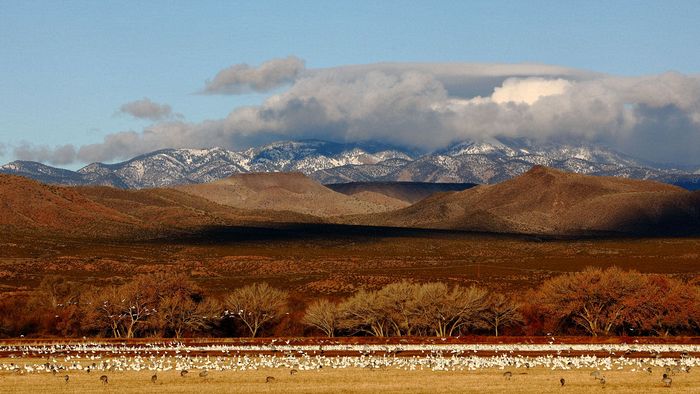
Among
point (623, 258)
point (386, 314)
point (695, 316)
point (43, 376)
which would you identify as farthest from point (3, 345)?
point (623, 258)

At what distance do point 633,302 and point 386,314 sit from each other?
69.6 ft

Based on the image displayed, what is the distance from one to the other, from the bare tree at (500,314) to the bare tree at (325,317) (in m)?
12.9

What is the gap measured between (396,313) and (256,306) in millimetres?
12629

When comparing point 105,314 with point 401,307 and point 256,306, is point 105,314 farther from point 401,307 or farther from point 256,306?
point 401,307

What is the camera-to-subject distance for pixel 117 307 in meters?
86.2

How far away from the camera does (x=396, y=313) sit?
87.0 metres

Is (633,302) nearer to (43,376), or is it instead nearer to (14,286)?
(43,376)

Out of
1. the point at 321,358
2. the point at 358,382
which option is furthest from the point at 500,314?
the point at 358,382

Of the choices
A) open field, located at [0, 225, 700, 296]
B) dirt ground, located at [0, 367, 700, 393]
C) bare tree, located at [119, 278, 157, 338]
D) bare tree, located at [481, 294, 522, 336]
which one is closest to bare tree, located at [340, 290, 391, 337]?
bare tree, located at [481, 294, 522, 336]

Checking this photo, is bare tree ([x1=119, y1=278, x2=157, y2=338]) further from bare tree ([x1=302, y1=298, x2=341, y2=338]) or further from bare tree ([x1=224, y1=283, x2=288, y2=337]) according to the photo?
bare tree ([x1=302, y1=298, x2=341, y2=338])

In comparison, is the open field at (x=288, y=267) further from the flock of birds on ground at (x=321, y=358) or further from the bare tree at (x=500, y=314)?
the flock of birds on ground at (x=321, y=358)

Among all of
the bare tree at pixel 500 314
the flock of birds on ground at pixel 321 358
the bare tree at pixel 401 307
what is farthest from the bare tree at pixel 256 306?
the bare tree at pixel 500 314

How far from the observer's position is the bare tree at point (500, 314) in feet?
283

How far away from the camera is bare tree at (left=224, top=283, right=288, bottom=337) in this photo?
88562mm
